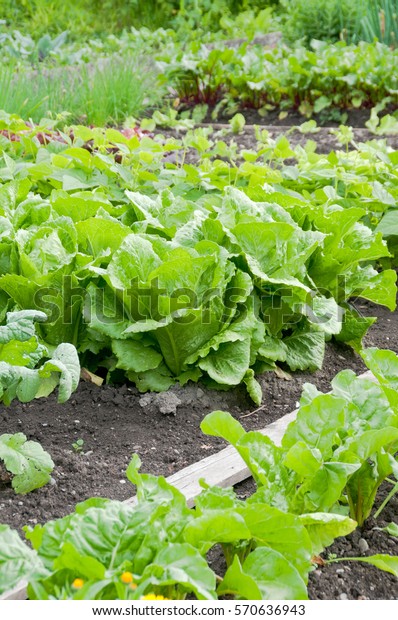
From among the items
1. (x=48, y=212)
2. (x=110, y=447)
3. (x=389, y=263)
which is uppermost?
(x=48, y=212)

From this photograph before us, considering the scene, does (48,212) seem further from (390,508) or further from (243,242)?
(390,508)

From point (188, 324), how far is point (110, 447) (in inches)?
17.2

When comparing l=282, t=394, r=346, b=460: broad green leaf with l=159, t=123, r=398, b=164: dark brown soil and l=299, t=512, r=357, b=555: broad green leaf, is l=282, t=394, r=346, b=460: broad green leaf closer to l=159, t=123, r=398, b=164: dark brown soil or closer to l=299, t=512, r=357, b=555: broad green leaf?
l=299, t=512, r=357, b=555: broad green leaf

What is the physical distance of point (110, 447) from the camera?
2266 mm

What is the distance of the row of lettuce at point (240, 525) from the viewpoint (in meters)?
1.38

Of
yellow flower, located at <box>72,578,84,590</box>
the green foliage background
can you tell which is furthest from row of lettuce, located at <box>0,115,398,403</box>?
the green foliage background

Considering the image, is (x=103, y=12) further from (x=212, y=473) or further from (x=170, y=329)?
(x=212, y=473)

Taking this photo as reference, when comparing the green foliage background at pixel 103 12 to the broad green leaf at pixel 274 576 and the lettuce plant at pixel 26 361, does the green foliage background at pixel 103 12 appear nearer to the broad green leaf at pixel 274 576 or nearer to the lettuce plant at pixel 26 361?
the lettuce plant at pixel 26 361

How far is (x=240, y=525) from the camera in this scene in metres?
1.46

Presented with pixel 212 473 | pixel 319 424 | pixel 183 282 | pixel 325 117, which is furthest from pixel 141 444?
pixel 325 117

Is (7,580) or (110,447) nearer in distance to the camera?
(7,580)

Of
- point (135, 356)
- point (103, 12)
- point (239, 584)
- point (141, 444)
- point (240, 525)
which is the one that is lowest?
point (103, 12)

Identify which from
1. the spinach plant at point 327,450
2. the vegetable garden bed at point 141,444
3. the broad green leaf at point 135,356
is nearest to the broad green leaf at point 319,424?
the spinach plant at point 327,450
